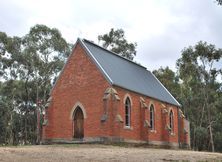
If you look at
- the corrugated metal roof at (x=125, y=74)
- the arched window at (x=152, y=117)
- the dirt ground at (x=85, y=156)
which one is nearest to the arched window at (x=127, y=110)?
the corrugated metal roof at (x=125, y=74)

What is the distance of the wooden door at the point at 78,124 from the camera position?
37.2 metres

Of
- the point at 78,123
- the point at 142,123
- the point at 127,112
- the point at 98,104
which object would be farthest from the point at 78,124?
the point at 142,123

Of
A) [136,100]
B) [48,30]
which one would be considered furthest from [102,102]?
[48,30]

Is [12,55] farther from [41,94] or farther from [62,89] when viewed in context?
[62,89]

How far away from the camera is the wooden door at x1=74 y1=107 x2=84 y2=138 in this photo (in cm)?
3725

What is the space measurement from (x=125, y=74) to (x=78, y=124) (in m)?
7.68

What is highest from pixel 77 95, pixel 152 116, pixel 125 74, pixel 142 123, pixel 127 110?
pixel 125 74

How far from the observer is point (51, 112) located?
39.3 meters

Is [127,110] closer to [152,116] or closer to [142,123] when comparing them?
[142,123]

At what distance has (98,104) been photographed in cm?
3603

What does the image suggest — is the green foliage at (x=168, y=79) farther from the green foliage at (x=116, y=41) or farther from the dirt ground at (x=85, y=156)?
the dirt ground at (x=85, y=156)

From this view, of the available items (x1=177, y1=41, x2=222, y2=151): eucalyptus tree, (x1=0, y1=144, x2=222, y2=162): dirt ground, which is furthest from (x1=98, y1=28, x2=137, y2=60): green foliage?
(x1=0, y1=144, x2=222, y2=162): dirt ground

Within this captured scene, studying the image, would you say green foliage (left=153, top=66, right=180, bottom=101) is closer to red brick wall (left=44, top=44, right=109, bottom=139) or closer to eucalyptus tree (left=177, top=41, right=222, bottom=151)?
eucalyptus tree (left=177, top=41, right=222, bottom=151)

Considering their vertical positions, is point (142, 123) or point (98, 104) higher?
point (98, 104)
